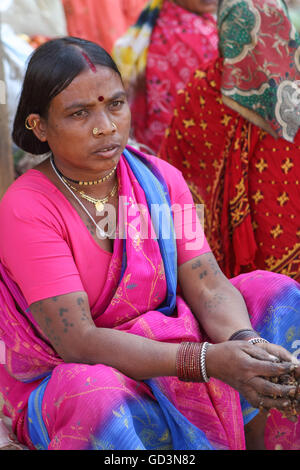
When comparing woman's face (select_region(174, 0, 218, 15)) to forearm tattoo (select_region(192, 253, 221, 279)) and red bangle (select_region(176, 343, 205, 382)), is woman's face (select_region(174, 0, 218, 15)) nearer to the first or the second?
forearm tattoo (select_region(192, 253, 221, 279))

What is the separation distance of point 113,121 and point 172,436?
94cm

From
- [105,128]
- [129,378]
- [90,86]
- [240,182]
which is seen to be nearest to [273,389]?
[129,378]

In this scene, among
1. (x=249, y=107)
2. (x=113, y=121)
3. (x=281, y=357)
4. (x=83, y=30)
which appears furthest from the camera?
(x=83, y=30)

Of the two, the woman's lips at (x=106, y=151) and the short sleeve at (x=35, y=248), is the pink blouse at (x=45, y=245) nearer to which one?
the short sleeve at (x=35, y=248)

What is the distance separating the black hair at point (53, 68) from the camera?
2041 mm

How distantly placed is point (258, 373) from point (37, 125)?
3.31 feet

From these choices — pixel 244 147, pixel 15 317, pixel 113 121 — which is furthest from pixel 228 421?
pixel 244 147

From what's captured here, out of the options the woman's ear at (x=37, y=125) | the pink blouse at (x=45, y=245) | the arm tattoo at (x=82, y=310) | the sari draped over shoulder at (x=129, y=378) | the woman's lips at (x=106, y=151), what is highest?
the woman's ear at (x=37, y=125)

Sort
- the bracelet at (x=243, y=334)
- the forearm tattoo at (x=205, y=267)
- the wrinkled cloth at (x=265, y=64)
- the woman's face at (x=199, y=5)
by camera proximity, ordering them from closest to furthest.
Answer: the bracelet at (x=243, y=334) → the forearm tattoo at (x=205, y=267) → the wrinkled cloth at (x=265, y=64) → the woman's face at (x=199, y=5)

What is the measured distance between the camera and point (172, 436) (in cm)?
195

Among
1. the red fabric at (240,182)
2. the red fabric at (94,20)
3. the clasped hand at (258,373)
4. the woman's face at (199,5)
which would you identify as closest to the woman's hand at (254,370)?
the clasped hand at (258,373)

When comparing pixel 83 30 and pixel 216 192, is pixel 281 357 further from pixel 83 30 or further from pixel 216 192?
pixel 83 30

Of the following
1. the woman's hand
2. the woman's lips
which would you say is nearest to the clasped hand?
the woman's hand

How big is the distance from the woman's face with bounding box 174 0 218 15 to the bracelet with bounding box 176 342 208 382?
2991 mm
